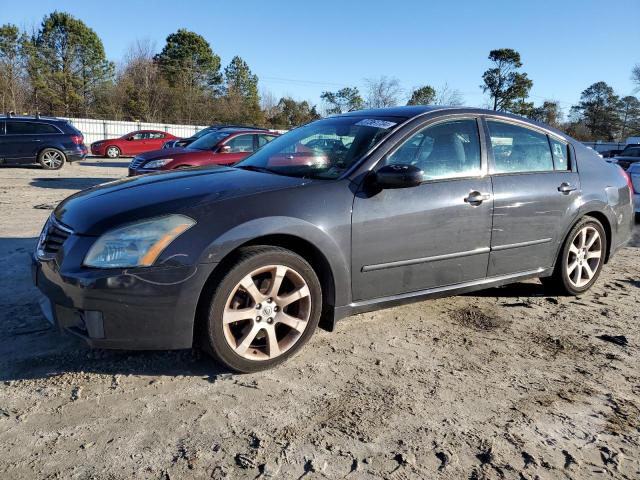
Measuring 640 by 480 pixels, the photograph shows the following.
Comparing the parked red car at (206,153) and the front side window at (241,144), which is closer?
the parked red car at (206,153)

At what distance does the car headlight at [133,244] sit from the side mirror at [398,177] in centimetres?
124

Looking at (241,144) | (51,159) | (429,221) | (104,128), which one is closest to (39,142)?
(51,159)

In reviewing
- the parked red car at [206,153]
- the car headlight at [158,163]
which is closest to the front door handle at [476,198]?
the parked red car at [206,153]

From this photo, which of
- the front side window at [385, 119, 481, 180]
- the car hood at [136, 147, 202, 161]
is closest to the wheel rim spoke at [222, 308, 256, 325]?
the front side window at [385, 119, 481, 180]

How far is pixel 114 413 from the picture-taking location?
8.46 ft

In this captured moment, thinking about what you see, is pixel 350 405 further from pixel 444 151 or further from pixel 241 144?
pixel 241 144

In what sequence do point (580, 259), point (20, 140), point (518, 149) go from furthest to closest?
point (20, 140)
point (580, 259)
point (518, 149)

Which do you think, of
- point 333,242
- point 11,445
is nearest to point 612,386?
point 333,242

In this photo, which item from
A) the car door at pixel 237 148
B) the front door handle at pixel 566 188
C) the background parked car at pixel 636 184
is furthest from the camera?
the car door at pixel 237 148

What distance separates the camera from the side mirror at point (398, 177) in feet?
10.5

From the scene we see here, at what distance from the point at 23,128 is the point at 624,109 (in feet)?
215

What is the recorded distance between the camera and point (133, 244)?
2.72 m

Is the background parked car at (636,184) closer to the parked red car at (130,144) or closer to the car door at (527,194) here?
the car door at (527,194)

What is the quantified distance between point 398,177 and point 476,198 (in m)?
0.84
